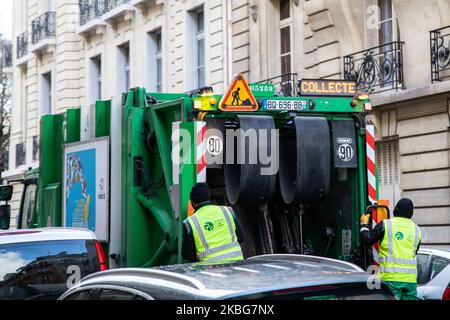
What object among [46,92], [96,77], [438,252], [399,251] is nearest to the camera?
[399,251]

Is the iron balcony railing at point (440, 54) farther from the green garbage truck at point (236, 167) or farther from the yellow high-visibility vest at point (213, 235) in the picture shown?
the yellow high-visibility vest at point (213, 235)

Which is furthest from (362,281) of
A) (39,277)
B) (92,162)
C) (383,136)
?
(383,136)

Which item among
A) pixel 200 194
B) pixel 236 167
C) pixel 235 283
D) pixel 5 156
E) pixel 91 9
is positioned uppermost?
pixel 91 9

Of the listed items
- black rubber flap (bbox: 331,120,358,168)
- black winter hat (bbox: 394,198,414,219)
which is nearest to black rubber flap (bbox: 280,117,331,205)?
black rubber flap (bbox: 331,120,358,168)

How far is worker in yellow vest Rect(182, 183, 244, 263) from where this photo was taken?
808 cm

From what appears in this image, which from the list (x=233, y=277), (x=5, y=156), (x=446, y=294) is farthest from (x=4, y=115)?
(x=233, y=277)

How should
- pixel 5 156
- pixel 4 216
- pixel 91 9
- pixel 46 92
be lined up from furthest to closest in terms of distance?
pixel 5 156 < pixel 46 92 < pixel 91 9 < pixel 4 216

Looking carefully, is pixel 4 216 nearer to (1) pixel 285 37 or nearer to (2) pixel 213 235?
(2) pixel 213 235

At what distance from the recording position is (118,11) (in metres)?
26.9

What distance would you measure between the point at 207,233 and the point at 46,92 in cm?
2605

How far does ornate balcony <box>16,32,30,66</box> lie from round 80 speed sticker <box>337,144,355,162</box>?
26.5 m

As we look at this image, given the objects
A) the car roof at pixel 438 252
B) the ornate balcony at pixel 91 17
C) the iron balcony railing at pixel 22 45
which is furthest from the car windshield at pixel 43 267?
the iron balcony railing at pixel 22 45

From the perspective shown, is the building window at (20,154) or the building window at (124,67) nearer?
the building window at (124,67)

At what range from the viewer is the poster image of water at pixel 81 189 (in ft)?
→ 32.5
